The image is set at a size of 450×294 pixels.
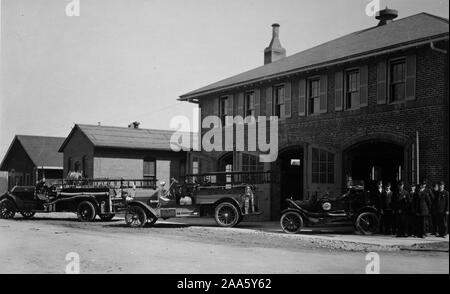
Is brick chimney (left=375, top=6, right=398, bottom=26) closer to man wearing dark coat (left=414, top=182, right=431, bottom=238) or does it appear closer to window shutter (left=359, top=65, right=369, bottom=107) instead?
window shutter (left=359, top=65, right=369, bottom=107)

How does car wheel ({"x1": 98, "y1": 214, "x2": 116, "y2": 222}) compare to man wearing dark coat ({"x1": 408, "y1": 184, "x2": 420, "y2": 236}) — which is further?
car wheel ({"x1": 98, "y1": 214, "x2": 116, "y2": 222})

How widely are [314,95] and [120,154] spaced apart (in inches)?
652

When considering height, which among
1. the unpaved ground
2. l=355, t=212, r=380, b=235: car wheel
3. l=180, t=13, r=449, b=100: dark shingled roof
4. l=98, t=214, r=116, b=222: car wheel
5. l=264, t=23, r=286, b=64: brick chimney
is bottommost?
l=98, t=214, r=116, b=222: car wheel

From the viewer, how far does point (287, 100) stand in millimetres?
→ 22453

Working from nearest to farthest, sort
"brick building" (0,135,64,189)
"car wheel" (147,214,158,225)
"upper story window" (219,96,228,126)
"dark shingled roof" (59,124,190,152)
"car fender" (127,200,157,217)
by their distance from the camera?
"car fender" (127,200,157,217) → "car wheel" (147,214,158,225) → "upper story window" (219,96,228,126) → "dark shingled roof" (59,124,190,152) → "brick building" (0,135,64,189)

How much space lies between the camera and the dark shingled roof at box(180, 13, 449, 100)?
1762 centimetres

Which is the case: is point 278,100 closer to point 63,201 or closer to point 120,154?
point 63,201

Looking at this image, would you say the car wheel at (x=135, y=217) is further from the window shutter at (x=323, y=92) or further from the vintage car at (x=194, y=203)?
the window shutter at (x=323, y=92)

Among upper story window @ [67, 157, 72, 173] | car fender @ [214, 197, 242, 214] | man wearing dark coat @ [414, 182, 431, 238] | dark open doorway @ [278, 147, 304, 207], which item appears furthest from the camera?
upper story window @ [67, 157, 72, 173]

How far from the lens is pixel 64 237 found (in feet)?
49.1

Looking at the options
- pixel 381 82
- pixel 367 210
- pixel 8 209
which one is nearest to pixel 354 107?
pixel 381 82

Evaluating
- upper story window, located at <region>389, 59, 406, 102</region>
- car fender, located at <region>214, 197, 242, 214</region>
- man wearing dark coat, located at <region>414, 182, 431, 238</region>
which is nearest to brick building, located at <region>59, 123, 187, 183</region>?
car fender, located at <region>214, 197, 242, 214</region>
